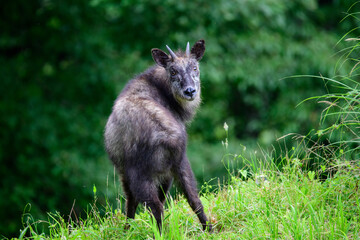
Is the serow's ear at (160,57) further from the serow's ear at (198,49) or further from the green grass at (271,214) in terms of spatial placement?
the green grass at (271,214)

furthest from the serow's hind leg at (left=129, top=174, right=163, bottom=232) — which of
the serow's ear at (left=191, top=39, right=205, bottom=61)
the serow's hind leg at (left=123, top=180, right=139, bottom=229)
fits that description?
the serow's ear at (left=191, top=39, right=205, bottom=61)

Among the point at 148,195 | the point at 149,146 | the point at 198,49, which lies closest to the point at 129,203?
the point at 148,195

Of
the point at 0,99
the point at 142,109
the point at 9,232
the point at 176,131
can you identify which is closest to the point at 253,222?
the point at 176,131

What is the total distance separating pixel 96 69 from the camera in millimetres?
11438

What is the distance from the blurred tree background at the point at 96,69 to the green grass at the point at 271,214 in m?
5.31

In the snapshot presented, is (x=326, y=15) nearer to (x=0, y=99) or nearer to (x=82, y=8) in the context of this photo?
(x=82, y=8)

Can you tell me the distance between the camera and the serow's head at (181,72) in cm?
546

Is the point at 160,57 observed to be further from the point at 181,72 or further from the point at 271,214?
the point at 271,214

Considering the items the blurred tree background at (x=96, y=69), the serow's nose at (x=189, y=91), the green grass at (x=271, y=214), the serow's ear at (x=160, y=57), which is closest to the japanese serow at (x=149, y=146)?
the serow's nose at (x=189, y=91)

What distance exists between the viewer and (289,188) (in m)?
4.72

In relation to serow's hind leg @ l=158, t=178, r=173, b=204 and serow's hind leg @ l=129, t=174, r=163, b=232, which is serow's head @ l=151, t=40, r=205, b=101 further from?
serow's hind leg @ l=129, t=174, r=163, b=232

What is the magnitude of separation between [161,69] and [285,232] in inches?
101

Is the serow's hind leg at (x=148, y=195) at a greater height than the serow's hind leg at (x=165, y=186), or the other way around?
the serow's hind leg at (x=148, y=195)

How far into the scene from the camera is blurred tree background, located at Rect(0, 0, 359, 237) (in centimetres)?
1068
